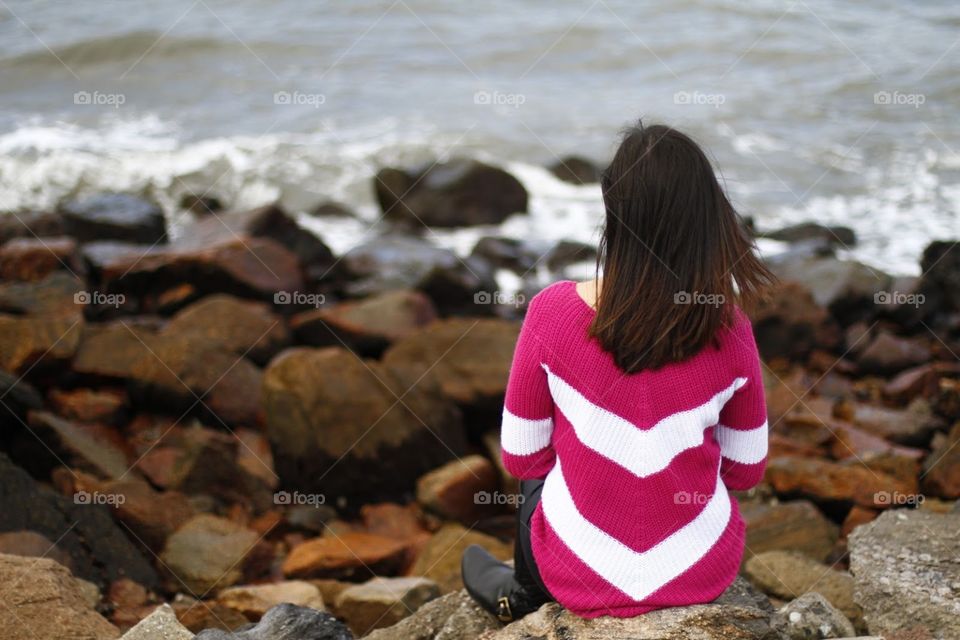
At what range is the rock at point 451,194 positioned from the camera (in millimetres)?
10180

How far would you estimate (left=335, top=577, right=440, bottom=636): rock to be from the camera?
3943 mm

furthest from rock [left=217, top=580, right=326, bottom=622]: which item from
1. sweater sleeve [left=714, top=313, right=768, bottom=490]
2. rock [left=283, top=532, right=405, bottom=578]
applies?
sweater sleeve [left=714, top=313, right=768, bottom=490]

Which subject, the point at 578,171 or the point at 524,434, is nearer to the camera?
the point at 524,434

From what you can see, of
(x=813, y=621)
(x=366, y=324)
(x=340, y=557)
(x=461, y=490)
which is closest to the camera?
(x=813, y=621)

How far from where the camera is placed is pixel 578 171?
37.5 feet

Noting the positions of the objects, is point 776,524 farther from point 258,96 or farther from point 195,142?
point 258,96

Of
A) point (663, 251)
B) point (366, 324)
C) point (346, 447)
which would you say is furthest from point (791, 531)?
point (366, 324)

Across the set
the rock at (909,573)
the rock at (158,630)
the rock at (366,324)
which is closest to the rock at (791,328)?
the rock at (366,324)

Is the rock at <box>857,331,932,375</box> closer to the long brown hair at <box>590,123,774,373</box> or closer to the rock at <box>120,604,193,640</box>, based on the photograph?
the long brown hair at <box>590,123,774,373</box>

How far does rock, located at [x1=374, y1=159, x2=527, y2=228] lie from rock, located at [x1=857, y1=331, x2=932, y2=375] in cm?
436

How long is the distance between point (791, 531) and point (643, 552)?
7.36 feet

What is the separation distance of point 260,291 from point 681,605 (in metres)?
5.21

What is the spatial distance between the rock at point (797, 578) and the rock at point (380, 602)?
1.29 meters

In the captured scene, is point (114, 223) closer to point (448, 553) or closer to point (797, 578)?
point (448, 553)
